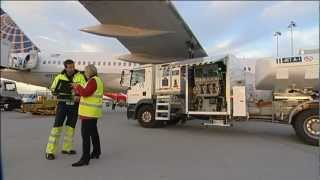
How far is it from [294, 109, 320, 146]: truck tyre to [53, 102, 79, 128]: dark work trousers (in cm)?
542

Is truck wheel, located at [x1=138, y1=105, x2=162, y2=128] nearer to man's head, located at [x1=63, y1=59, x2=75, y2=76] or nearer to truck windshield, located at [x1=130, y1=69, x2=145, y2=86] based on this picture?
truck windshield, located at [x1=130, y1=69, x2=145, y2=86]

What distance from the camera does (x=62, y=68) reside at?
22578mm

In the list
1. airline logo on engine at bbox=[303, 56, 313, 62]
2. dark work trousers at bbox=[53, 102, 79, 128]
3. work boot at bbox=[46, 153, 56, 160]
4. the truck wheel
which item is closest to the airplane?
the truck wheel

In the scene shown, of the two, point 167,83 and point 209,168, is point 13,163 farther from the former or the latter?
point 167,83

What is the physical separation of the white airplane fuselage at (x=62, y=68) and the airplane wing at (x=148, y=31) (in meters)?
4.86

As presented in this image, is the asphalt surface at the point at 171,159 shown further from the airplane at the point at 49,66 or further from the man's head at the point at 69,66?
the airplane at the point at 49,66

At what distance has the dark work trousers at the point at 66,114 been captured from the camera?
6.84 m

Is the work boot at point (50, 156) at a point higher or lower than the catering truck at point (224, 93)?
lower

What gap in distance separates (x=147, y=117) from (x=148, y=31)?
126 inches

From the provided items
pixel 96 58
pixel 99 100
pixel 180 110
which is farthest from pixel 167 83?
pixel 96 58

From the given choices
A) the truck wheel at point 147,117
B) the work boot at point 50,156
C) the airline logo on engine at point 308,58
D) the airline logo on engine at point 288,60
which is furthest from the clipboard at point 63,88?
the airline logo on engine at point 308,58

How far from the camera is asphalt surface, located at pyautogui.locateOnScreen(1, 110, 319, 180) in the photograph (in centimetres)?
540

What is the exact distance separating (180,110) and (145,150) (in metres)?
4.25

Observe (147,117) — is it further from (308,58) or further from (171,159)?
(171,159)
